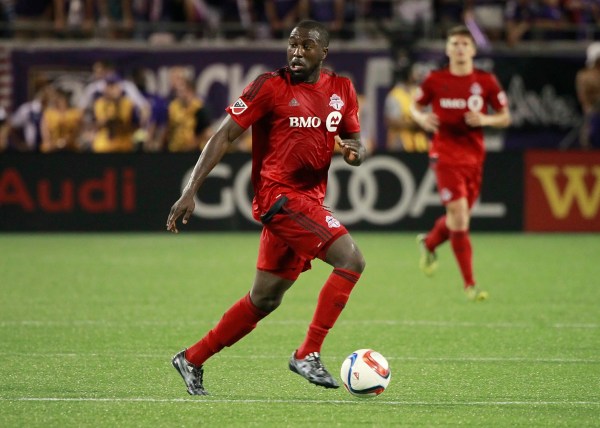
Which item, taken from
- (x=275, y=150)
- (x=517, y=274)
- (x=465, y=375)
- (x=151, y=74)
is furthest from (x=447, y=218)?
(x=151, y=74)

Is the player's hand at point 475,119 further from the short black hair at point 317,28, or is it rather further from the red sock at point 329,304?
the red sock at point 329,304

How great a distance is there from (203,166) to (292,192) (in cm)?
54

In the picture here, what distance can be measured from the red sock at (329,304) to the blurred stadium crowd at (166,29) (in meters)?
11.9

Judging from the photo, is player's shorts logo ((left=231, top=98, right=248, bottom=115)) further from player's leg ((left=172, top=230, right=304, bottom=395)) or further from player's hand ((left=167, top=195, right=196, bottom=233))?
player's leg ((left=172, top=230, right=304, bottom=395))

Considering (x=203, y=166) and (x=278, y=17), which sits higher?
(x=203, y=166)

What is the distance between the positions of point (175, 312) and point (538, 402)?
14.2ft

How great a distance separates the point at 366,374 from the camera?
610 centimetres

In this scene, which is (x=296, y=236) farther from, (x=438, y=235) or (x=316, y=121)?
(x=438, y=235)

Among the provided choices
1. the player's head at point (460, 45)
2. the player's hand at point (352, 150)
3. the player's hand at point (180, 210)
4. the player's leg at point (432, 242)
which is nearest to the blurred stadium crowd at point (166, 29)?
the player's leg at point (432, 242)

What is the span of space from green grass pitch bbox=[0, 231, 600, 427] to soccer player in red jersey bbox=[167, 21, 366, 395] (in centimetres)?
30

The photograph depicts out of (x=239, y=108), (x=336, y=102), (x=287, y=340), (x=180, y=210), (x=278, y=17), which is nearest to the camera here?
(x=180, y=210)

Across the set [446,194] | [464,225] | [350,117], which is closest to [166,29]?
[446,194]

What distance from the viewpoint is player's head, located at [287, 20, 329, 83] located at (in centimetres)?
628

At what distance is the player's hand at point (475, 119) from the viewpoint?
1070 cm
